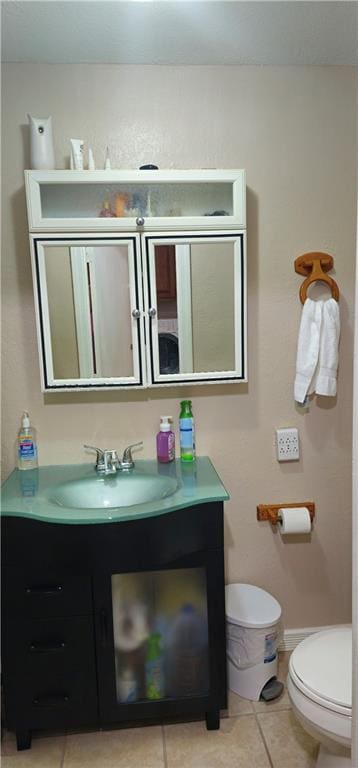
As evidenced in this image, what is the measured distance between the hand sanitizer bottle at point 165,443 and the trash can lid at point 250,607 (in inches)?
24.4

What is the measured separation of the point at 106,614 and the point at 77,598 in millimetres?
110

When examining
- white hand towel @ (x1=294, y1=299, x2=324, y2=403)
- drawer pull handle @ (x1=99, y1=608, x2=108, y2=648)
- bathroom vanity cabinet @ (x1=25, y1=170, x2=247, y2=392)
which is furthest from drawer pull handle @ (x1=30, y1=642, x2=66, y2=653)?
white hand towel @ (x1=294, y1=299, x2=324, y2=403)

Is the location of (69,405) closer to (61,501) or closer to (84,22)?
(61,501)

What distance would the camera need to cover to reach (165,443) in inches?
76.7

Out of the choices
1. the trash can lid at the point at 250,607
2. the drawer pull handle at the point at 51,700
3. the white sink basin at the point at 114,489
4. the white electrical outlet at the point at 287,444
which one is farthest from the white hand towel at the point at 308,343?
the drawer pull handle at the point at 51,700

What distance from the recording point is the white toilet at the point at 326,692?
4.47 ft

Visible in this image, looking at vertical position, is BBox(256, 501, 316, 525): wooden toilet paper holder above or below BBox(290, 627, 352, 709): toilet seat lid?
above

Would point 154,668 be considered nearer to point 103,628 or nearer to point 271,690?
point 103,628

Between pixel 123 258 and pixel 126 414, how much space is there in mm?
603

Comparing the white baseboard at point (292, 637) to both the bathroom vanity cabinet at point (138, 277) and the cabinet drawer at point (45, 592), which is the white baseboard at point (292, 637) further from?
the bathroom vanity cabinet at point (138, 277)

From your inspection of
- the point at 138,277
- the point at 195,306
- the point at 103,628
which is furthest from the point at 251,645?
the point at 138,277

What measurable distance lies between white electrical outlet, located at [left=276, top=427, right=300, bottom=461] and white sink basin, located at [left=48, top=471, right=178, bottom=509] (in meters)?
0.52

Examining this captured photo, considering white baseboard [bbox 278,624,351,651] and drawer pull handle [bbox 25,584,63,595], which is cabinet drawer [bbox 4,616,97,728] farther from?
white baseboard [bbox 278,624,351,651]

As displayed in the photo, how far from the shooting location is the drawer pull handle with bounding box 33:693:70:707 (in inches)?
65.1
